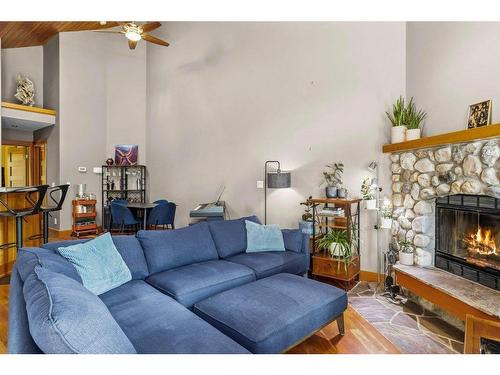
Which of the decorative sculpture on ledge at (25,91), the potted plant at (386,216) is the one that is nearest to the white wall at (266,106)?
the potted plant at (386,216)

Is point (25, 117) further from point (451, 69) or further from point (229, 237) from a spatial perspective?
point (451, 69)

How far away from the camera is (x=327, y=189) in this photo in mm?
3742

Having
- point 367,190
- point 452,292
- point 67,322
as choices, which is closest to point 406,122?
point 367,190

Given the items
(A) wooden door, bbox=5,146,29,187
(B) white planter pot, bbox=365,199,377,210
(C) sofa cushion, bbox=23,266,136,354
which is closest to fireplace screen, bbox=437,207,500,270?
(B) white planter pot, bbox=365,199,377,210

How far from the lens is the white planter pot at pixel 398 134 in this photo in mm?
3332

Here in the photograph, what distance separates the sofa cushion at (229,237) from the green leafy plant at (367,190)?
1.58 metres

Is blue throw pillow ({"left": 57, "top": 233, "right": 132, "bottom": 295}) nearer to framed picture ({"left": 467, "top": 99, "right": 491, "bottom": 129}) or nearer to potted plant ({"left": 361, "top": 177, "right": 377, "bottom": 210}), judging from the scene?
potted plant ({"left": 361, "top": 177, "right": 377, "bottom": 210})

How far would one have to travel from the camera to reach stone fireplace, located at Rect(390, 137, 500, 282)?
2.39 meters

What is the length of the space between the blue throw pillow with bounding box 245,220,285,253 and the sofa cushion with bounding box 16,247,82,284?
183 centimetres

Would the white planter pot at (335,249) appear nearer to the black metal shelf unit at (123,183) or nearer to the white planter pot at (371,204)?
the white planter pot at (371,204)

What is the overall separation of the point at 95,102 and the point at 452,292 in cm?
712

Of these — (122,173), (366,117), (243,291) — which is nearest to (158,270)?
(243,291)

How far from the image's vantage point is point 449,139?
8.66 feet

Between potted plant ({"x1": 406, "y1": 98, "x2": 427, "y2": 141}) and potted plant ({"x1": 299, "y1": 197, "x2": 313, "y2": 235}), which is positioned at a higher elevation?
potted plant ({"x1": 406, "y1": 98, "x2": 427, "y2": 141})
